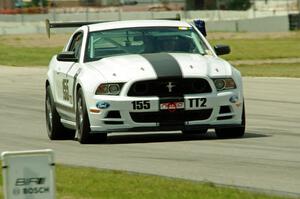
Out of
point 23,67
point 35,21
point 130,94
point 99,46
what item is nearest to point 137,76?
point 130,94

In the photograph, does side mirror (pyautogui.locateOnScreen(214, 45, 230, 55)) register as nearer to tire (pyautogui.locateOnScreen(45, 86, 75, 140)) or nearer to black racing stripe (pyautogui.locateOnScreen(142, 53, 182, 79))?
black racing stripe (pyautogui.locateOnScreen(142, 53, 182, 79))

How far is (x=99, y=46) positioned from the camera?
586 inches

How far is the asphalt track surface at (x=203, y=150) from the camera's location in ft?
34.3

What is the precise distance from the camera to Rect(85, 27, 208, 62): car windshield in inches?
579

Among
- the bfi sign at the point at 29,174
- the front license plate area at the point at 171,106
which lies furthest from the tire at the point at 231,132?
the bfi sign at the point at 29,174

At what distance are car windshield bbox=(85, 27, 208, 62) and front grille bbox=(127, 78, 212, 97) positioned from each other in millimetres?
1118

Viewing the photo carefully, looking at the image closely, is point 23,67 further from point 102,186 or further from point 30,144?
point 102,186

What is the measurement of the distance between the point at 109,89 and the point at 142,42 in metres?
A: 1.36

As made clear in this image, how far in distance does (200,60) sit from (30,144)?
2.41 metres

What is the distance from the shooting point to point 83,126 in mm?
13883

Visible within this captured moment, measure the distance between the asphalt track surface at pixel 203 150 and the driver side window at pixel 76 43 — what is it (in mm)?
1217

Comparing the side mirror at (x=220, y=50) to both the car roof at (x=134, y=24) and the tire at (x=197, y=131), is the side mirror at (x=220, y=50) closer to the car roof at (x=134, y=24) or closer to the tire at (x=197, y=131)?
the car roof at (x=134, y=24)

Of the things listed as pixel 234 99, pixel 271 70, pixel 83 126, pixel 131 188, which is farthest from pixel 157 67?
pixel 271 70

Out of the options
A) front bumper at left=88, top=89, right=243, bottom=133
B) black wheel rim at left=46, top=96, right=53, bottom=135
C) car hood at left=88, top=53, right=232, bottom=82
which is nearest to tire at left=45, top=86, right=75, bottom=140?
black wheel rim at left=46, top=96, right=53, bottom=135
